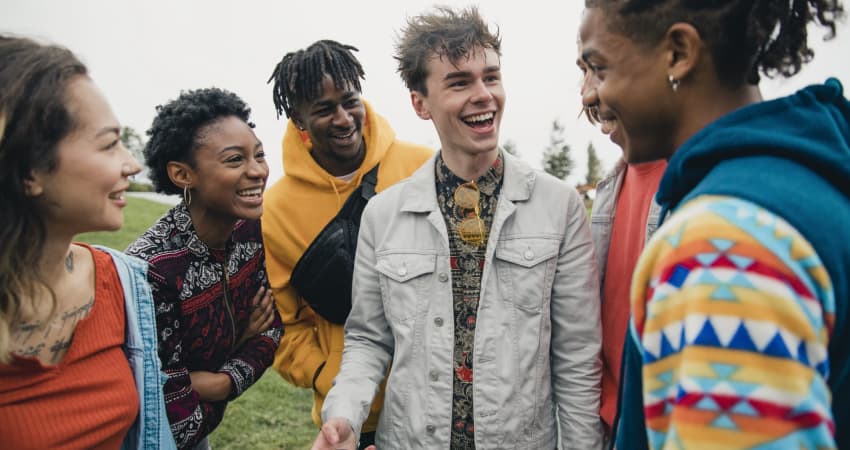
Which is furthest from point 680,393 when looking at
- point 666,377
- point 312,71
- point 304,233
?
point 312,71

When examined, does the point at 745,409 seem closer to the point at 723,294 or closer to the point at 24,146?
the point at 723,294

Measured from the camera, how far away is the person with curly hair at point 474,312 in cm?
212

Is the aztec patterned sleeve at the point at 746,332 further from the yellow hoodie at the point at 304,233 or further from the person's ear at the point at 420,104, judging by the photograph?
the yellow hoodie at the point at 304,233

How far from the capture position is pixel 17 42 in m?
1.70

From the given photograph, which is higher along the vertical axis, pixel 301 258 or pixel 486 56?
pixel 486 56

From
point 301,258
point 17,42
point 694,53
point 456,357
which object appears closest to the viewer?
point 694,53

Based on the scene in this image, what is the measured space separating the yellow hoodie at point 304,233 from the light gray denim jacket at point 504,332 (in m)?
0.58

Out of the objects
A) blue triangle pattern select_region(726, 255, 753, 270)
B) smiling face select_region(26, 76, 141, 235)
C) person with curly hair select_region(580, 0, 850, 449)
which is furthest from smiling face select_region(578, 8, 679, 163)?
smiling face select_region(26, 76, 141, 235)

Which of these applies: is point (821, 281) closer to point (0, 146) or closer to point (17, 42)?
Answer: point (0, 146)

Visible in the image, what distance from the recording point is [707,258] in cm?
90

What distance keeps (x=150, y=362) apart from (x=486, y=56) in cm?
187

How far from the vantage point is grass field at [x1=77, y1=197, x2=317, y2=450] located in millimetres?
4789

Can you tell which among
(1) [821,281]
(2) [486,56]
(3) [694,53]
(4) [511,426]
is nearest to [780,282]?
(1) [821,281]

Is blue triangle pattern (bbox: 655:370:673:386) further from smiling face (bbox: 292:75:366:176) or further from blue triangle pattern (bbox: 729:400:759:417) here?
smiling face (bbox: 292:75:366:176)
